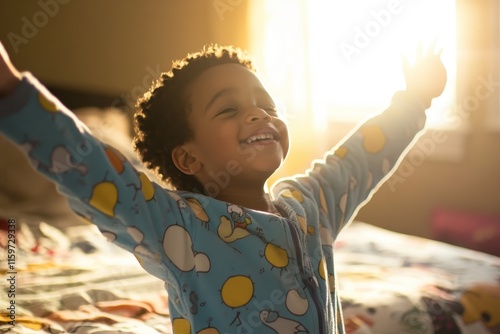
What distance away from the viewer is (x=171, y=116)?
1117 mm

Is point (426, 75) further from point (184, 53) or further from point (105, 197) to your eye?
point (184, 53)

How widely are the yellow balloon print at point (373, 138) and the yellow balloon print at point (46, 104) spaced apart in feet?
2.25

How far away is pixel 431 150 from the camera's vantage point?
2.86 m

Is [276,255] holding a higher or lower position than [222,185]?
lower

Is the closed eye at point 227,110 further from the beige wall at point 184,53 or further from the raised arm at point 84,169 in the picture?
the beige wall at point 184,53

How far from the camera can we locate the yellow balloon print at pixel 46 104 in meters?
0.66

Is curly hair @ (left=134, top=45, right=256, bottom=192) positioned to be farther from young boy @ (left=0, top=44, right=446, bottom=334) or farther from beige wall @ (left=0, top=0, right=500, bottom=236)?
beige wall @ (left=0, top=0, right=500, bottom=236)

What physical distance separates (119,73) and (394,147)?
216 cm

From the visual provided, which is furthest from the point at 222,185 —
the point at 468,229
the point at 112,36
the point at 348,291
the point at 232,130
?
the point at 112,36

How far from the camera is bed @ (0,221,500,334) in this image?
131cm

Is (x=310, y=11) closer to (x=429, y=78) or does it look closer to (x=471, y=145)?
(x=471, y=145)

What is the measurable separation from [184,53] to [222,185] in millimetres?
2296

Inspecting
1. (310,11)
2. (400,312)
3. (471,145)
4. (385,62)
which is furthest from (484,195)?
(400,312)

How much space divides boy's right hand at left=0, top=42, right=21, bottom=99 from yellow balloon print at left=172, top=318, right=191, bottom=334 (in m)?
0.42
